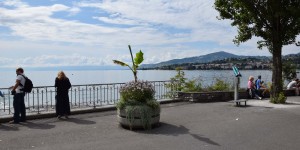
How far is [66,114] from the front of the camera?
41.3ft

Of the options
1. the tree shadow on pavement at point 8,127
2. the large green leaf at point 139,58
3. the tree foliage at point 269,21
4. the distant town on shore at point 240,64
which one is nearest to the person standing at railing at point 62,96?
the tree shadow on pavement at point 8,127

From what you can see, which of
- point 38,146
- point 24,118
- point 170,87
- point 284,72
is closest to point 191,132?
point 38,146

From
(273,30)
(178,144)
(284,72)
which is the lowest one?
(178,144)

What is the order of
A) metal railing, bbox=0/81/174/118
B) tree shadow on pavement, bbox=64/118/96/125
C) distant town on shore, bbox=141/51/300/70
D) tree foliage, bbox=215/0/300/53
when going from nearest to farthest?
tree shadow on pavement, bbox=64/118/96/125
metal railing, bbox=0/81/174/118
tree foliage, bbox=215/0/300/53
distant town on shore, bbox=141/51/300/70

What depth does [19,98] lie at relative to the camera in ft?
38.5

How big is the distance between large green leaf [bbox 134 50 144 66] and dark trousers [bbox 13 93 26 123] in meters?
4.48

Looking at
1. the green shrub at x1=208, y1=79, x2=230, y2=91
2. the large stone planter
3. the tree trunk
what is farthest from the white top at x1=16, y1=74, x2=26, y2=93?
the tree trunk

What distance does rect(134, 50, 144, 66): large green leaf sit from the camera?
14006mm

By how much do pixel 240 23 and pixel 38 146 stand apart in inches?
500

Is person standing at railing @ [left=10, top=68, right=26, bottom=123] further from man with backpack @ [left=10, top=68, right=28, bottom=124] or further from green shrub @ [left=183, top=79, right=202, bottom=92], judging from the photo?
green shrub @ [left=183, top=79, right=202, bottom=92]

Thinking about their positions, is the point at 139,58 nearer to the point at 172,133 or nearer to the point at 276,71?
the point at 172,133

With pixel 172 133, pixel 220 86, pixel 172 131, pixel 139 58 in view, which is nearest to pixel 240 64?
pixel 220 86

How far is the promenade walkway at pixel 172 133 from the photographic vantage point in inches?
337

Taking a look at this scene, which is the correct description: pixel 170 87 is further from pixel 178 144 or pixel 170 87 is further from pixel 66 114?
pixel 178 144
